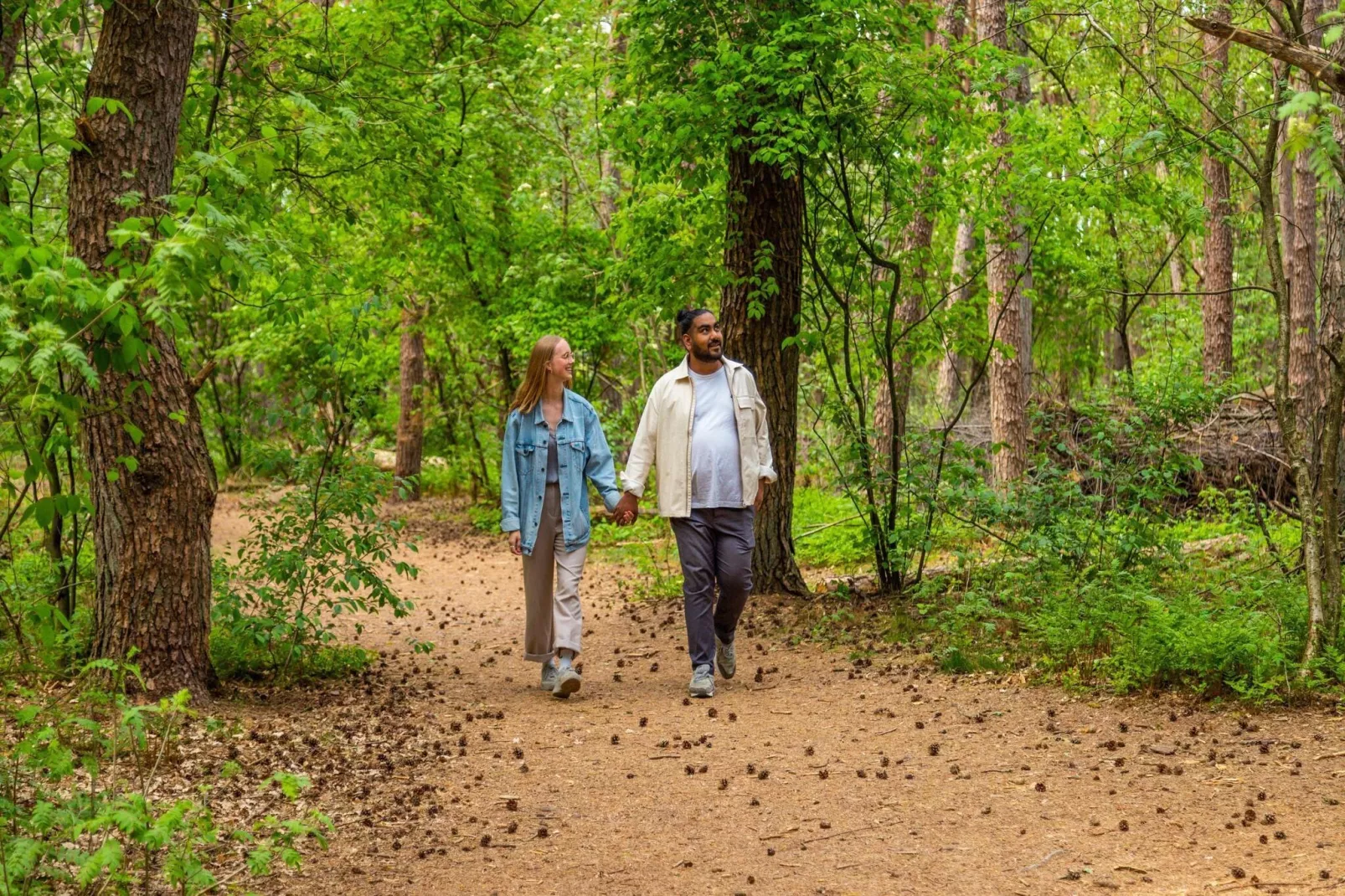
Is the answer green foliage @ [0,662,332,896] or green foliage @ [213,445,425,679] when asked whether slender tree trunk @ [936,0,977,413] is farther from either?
green foliage @ [0,662,332,896]

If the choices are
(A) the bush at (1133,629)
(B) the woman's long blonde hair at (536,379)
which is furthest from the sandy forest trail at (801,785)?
(B) the woman's long blonde hair at (536,379)

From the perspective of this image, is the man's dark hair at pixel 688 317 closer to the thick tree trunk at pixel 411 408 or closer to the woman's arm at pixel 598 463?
the woman's arm at pixel 598 463

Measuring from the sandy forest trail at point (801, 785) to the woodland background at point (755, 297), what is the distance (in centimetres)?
54

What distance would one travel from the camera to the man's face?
7.71m

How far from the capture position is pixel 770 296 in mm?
10062

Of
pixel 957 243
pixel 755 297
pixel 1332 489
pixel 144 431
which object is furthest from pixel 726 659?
pixel 957 243

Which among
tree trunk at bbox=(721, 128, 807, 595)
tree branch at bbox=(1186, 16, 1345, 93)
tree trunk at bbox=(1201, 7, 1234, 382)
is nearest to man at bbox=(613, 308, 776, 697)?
tree trunk at bbox=(721, 128, 807, 595)

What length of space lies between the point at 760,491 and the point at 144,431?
145 inches

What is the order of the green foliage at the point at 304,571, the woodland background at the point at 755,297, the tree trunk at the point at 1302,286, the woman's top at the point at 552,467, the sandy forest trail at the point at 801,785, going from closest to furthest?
1. the sandy forest trail at the point at 801,785
2. the woodland background at the point at 755,297
3. the green foliage at the point at 304,571
4. the woman's top at the point at 552,467
5. the tree trunk at the point at 1302,286

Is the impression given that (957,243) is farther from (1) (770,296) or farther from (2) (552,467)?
(2) (552,467)

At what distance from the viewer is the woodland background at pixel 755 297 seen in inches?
231

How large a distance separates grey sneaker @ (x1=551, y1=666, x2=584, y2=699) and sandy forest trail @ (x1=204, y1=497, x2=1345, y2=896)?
136 millimetres

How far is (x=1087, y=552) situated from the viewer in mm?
8500

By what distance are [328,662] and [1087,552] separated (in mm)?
5371
